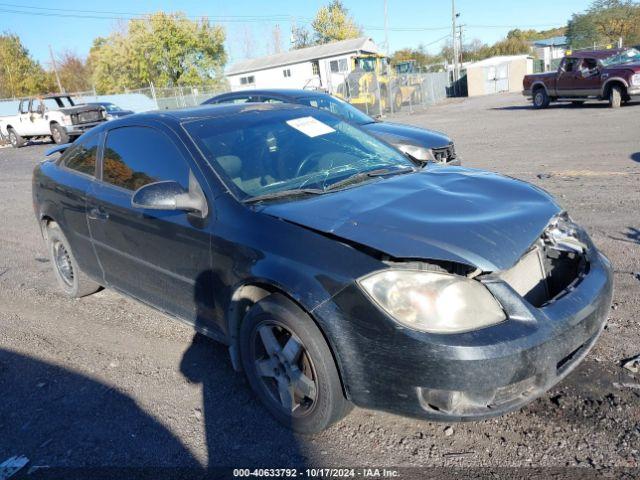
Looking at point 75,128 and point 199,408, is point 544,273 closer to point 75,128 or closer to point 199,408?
point 199,408

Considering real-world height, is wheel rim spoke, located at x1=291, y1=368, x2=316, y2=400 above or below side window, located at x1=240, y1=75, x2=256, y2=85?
below

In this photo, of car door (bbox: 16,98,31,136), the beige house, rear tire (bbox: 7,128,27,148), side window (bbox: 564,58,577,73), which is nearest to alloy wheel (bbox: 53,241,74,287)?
side window (bbox: 564,58,577,73)

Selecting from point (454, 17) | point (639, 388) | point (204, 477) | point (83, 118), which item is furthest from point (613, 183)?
point (454, 17)

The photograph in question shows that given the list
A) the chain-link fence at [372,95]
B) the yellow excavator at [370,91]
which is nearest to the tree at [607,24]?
the chain-link fence at [372,95]

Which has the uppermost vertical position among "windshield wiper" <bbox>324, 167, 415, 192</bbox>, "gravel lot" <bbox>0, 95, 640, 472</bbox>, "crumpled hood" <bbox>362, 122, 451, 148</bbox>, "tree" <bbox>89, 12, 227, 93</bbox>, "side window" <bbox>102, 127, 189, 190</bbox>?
"tree" <bbox>89, 12, 227, 93</bbox>

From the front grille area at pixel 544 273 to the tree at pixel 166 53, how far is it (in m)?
56.3

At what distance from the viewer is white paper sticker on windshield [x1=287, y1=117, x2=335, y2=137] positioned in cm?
386

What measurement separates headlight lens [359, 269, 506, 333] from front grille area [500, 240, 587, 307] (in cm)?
27

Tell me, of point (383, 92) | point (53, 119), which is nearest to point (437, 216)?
point (53, 119)

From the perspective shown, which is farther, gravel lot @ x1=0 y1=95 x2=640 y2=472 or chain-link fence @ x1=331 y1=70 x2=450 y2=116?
chain-link fence @ x1=331 y1=70 x2=450 y2=116

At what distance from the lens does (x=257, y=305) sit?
281 centimetres

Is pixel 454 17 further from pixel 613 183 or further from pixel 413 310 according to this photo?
pixel 413 310

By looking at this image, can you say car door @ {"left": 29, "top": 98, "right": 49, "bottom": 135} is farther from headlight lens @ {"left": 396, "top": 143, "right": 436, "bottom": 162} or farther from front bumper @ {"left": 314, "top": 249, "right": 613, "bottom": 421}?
front bumper @ {"left": 314, "top": 249, "right": 613, "bottom": 421}

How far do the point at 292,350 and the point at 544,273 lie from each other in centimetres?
141
